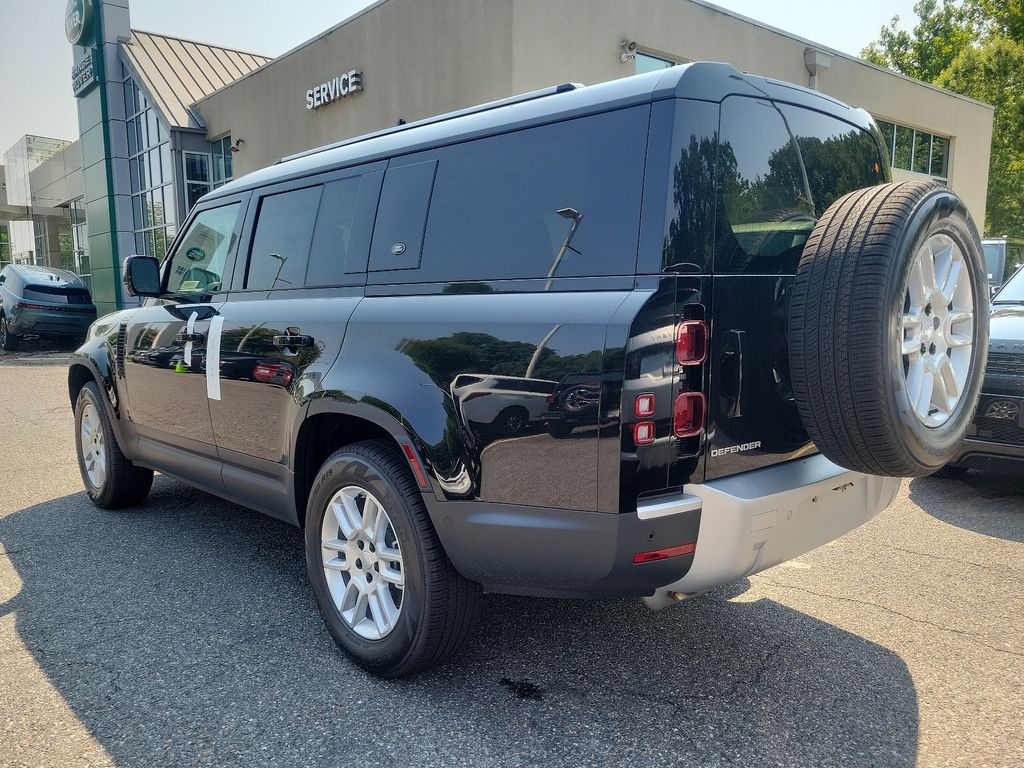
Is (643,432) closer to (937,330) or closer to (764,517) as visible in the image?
(764,517)

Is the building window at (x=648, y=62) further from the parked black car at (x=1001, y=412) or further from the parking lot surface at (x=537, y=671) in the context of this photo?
the parking lot surface at (x=537, y=671)

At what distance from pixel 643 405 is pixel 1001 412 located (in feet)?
11.7

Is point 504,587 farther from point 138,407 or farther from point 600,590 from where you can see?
point 138,407

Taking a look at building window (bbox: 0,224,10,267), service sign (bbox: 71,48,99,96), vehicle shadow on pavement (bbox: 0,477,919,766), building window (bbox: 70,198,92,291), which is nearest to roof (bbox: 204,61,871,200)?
vehicle shadow on pavement (bbox: 0,477,919,766)

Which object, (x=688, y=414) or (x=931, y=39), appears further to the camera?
(x=931, y=39)

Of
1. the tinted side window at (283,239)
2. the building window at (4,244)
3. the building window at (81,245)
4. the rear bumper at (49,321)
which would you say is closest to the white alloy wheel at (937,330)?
the tinted side window at (283,239)

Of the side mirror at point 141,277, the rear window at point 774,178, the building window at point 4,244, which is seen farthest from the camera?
the building window at point 4,244

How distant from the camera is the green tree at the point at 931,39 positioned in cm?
3591

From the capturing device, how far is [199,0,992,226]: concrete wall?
11.7m

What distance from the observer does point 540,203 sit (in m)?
2.51

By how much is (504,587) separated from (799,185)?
170 cm

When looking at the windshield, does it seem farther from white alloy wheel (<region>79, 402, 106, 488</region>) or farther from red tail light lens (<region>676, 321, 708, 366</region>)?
white alloy wheel (<region>79, 402, 106, 488</region>)

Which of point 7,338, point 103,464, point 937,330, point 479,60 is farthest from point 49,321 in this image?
point 937,330

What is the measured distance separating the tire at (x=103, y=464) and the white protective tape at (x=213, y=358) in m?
1.40
